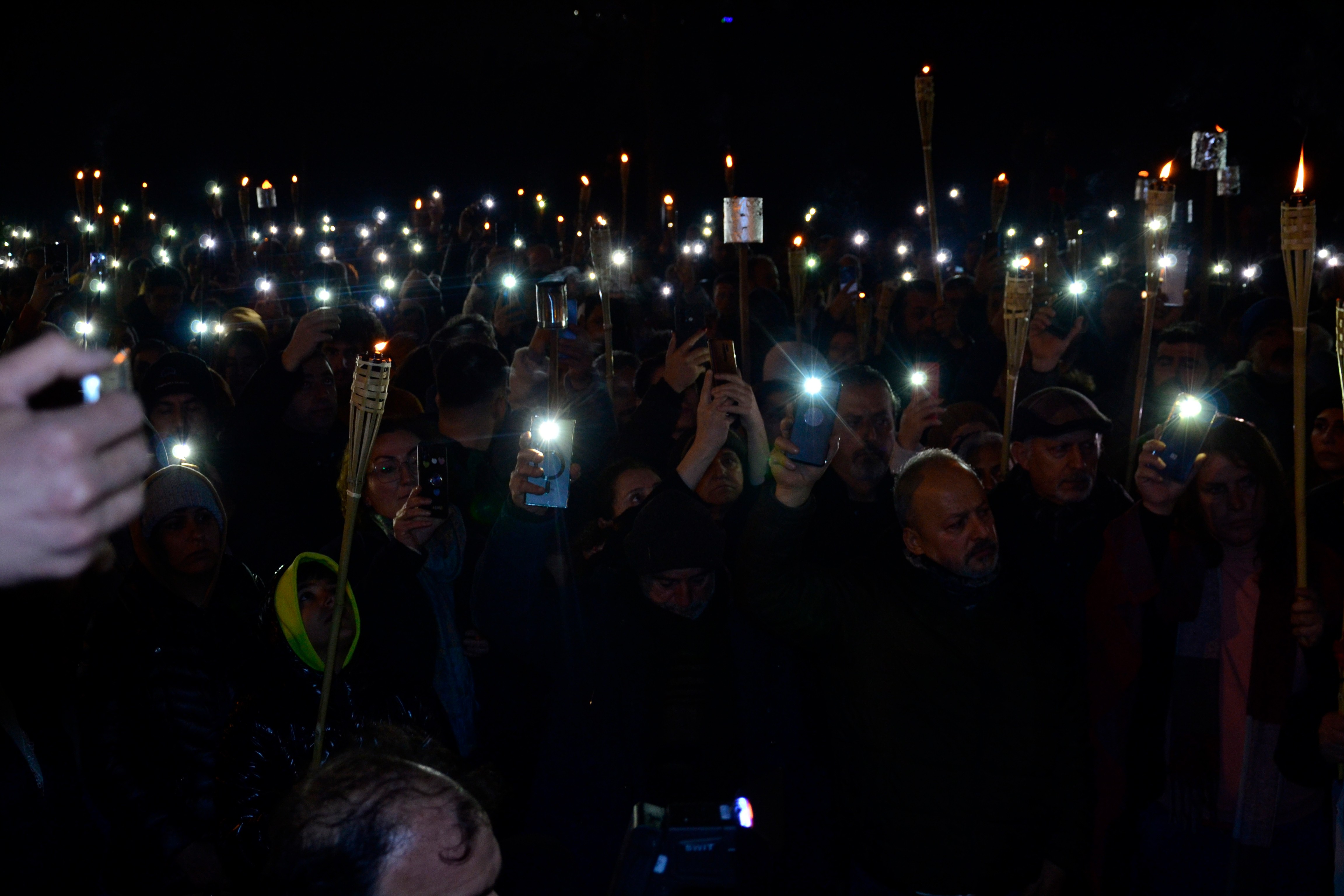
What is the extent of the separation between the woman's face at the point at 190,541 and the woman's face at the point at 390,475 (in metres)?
0.52

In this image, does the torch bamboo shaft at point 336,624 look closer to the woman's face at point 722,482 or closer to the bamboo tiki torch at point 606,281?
the woman's face at point 722,482

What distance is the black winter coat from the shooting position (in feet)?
8.99

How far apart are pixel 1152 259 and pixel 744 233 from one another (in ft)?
6.10

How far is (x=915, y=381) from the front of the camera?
15.9 feet

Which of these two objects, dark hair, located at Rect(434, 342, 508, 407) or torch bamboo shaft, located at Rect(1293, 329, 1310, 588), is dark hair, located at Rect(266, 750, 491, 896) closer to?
torch bamboo shaft, located at Rect(1293, 329, 1310, 588)

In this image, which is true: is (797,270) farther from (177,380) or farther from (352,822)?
(352,822)

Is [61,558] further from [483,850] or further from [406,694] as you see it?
[406,694]

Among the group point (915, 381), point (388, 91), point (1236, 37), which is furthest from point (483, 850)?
point (388, 91)

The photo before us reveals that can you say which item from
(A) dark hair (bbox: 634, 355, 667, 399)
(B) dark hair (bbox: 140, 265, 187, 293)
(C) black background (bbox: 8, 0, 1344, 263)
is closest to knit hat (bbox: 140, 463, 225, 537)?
(A) dark hair (bbox: 634, 355, 667, 399)

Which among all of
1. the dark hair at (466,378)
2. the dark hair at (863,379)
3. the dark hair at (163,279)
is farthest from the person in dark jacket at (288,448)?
the dark hair at (163,279)

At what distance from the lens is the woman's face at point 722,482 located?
12.2 ft

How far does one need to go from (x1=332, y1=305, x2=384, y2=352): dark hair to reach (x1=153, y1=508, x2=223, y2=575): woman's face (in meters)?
2.72

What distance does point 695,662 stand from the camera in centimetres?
316

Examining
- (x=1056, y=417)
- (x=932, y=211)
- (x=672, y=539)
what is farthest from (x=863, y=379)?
(x=932, y=211)
